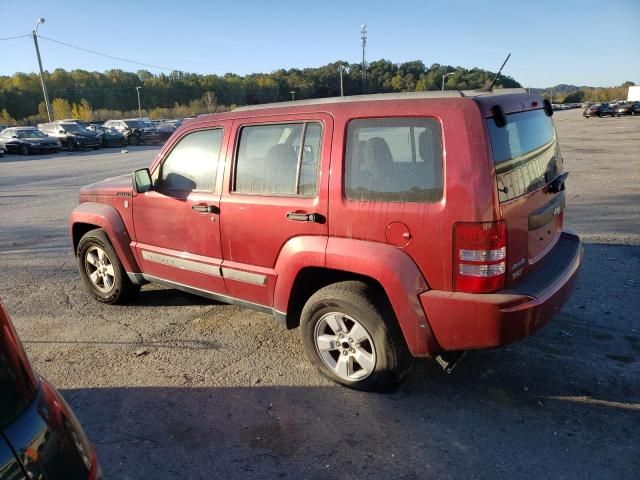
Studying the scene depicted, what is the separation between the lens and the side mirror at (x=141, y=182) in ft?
13.5

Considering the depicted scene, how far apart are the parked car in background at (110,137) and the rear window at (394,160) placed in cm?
3043

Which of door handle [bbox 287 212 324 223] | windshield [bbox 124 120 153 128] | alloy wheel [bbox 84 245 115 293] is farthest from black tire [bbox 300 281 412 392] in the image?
windshield [bbox 124 120 153 128]

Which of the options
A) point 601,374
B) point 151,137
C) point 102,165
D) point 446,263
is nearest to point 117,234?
point 446,263

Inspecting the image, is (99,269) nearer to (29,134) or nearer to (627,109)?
(29,134)

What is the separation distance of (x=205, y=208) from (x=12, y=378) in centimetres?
243

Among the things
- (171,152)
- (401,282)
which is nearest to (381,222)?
(401,282)

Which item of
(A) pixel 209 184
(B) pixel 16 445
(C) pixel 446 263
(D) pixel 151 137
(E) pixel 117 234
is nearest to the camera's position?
(B) pixel 16 445

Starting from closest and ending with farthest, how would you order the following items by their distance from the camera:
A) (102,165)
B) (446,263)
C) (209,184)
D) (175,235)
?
(446,263), (209,184), (175,235), (102,165)

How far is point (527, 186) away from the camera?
291cm

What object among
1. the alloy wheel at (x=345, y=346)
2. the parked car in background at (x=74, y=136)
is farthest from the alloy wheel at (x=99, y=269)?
the parked car in background at (x=74, y=136)

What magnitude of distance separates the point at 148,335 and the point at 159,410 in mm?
1181

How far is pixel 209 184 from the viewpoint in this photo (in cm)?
380

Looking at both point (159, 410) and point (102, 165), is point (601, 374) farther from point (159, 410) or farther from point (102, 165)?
point (102, 165)

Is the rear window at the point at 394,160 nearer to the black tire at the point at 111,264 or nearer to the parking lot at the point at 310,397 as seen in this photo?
the parking lot at the point at 310,397
